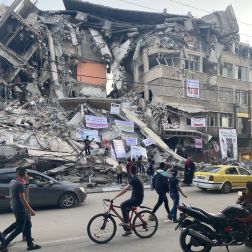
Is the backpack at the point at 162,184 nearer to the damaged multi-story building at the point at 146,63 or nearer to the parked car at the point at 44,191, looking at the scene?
the parked car at the point at 44,191

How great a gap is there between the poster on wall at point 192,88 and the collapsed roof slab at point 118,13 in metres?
9.16

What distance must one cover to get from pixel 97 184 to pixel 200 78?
23586 mm

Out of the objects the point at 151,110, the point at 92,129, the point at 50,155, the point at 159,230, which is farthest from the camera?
the point at 151,110

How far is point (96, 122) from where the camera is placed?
26.5 m

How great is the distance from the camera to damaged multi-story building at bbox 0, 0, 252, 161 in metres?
34.5

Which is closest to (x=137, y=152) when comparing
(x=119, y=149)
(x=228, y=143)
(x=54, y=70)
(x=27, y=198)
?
(x=119, y=149)

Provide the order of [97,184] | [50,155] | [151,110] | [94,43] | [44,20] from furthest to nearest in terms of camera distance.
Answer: [94,43] < [44,20] < [151,110] < [50,155] < [97,184]

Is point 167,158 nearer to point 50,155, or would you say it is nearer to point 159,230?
Result: point 50,155

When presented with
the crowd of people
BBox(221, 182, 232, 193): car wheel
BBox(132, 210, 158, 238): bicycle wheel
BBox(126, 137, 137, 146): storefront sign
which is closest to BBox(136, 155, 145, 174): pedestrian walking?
BBox(126, 137, 137, 146): storefront sign

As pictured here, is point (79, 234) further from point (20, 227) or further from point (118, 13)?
point (118, 13)

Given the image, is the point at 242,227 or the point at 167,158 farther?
the point at 167,158

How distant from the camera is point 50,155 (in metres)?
21.3

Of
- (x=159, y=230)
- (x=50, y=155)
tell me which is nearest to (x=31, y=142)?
(x=50, y=155)

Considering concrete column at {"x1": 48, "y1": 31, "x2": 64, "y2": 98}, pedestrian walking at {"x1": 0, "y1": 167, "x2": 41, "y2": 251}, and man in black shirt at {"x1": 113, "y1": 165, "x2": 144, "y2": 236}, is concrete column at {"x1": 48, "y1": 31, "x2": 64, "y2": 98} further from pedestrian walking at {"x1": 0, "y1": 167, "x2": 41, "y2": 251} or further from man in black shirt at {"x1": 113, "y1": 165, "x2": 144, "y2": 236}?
pedestrian walking at {"x1": 0, "y1": 167, "x2": 41, "y2": 251}
